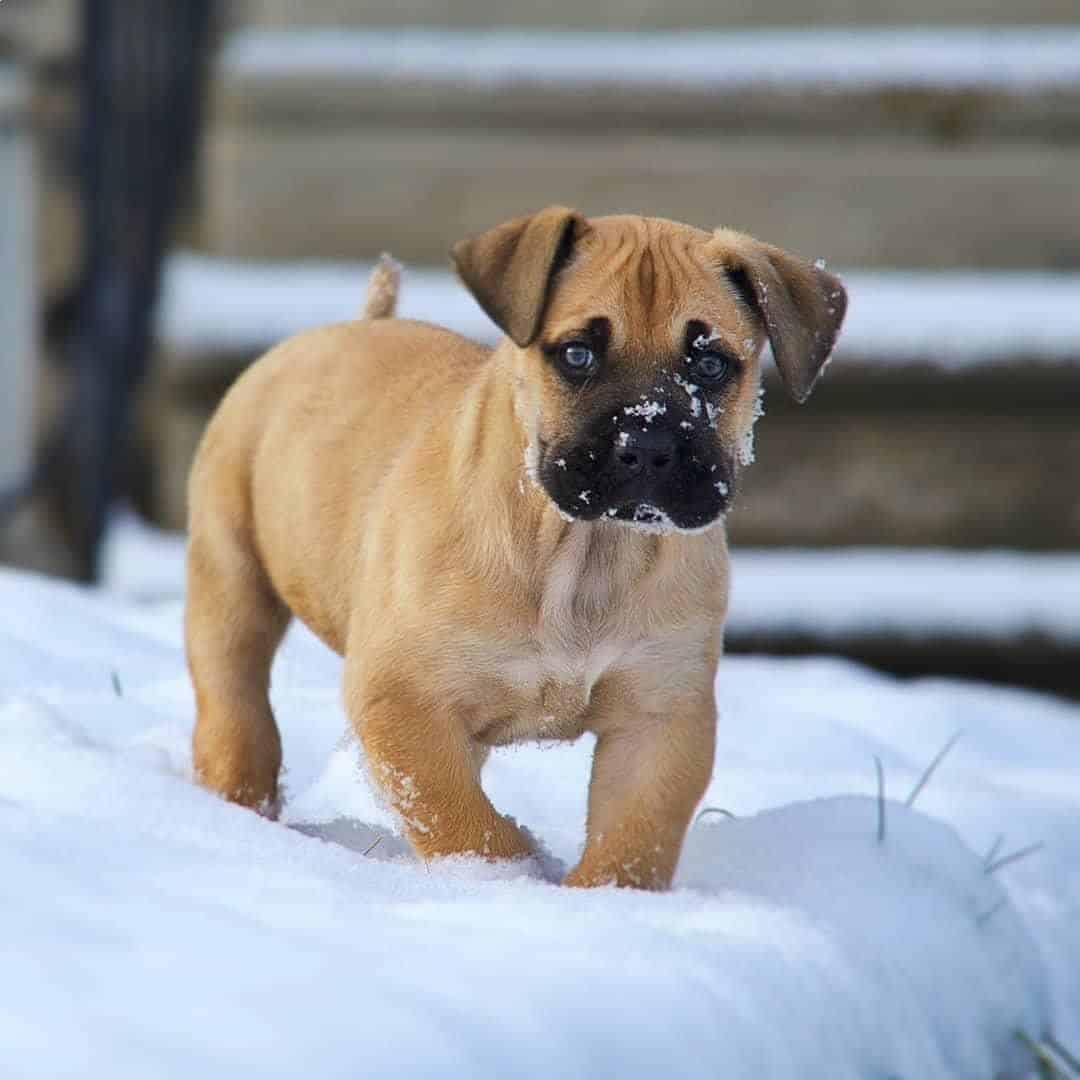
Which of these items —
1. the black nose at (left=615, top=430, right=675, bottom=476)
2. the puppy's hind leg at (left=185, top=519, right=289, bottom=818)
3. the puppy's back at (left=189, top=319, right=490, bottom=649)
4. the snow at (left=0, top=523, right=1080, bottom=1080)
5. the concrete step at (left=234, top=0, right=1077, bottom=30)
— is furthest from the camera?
the concrete step at (left=234, top=0, right=1077, bottom=30)

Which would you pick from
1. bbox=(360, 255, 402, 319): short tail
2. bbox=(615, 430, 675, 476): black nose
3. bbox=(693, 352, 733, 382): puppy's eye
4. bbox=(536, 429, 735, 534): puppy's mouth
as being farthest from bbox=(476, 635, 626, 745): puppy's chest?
bbox=(360, 255, 402, 319): short tail

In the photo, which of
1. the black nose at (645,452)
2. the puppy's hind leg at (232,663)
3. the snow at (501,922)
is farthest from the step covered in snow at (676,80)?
the black nose at (645,452)

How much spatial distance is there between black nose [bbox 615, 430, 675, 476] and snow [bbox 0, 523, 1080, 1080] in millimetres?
681

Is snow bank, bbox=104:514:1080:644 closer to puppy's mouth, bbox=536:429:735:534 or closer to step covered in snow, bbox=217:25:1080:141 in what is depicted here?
step covered in snow, bbox=217:25:1080:141

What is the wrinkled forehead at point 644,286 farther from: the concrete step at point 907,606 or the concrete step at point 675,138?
the concrete step at point 675,138

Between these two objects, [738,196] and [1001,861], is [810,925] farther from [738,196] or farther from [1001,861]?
[738,196]

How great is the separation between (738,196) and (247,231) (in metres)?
1.74

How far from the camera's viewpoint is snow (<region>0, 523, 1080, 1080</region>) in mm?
2393

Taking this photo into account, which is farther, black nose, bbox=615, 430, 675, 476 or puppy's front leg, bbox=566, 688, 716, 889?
puppy's front leg, bbox=566, 688, 716, 889

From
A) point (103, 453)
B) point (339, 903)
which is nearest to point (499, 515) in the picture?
point (339, 903)

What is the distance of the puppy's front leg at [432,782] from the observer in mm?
3467

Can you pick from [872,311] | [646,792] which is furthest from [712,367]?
[872,311]

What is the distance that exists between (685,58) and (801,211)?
0.66 metres

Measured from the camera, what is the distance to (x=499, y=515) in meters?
3.50
